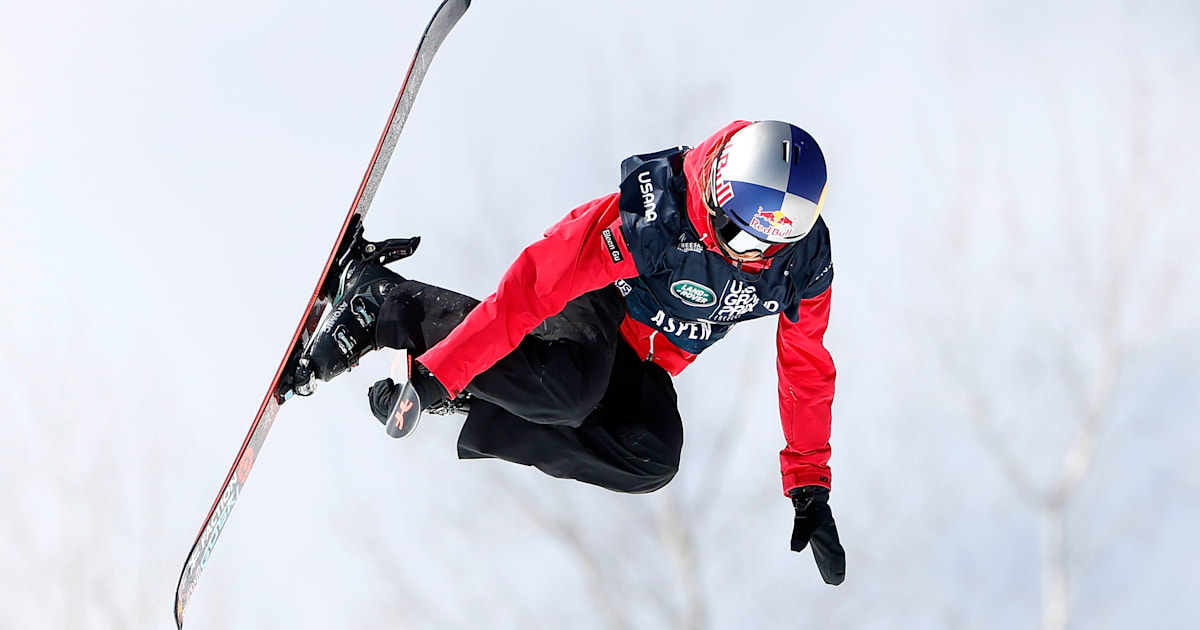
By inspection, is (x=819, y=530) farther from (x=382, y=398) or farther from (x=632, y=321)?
(x=382, y=398)

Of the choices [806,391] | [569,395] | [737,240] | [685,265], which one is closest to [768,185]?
[737,240]

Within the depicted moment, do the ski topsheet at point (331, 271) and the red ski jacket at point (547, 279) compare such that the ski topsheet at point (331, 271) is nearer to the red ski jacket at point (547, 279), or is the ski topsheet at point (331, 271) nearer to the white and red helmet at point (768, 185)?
the red ski jacket at point (547, 279)

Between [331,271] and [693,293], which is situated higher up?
[331,271]

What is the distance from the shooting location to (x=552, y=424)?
3535mm

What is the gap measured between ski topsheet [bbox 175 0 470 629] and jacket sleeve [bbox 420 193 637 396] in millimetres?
1025

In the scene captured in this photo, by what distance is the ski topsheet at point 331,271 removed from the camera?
3902 mm

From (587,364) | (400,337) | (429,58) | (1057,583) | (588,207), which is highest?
(429,58)

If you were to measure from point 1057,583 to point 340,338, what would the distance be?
8017 millimetres

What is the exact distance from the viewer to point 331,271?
3.93m

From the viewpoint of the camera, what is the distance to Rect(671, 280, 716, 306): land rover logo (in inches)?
126

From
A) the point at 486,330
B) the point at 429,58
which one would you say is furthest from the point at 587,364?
the point at 429,58

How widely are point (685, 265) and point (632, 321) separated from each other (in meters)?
0.60

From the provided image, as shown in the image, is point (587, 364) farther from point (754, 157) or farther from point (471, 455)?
point (754, 157)

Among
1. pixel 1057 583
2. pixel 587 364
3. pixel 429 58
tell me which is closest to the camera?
pixel 587 364
